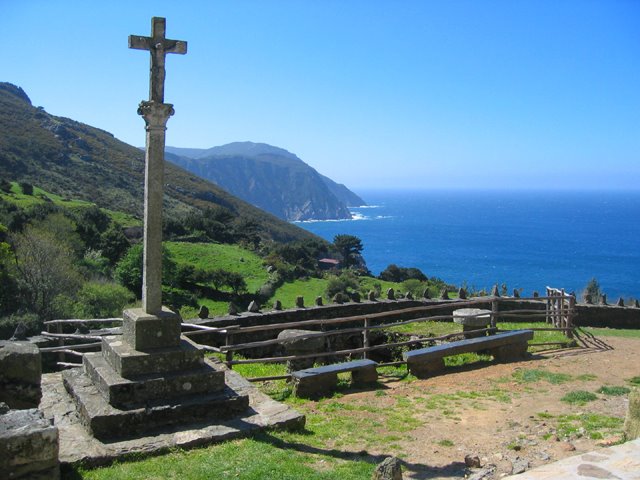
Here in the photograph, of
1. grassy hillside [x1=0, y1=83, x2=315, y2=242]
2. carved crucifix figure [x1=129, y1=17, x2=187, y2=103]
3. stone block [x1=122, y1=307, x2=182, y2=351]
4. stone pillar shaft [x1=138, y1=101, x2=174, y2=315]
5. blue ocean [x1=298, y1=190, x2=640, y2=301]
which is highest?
grassy hillside [x1=0, y1=83, x2=315, y2=242]

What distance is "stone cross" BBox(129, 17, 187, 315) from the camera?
729 cm

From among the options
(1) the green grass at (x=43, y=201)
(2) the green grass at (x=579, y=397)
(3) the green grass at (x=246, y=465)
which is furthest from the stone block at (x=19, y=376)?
(1) the green grass at (x=43, y=201)

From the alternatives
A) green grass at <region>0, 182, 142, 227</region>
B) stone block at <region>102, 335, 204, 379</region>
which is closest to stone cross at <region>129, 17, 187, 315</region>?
stone block at <region>102, 335, 204, 379</region>

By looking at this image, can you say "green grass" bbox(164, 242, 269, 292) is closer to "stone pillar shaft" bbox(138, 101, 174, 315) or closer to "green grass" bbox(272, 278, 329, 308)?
"green grass" bbox(272, 278, 329, 308)

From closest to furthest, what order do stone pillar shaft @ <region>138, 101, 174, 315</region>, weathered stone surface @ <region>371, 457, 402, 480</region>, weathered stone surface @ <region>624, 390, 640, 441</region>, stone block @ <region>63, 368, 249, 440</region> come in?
weathered stone surface @ <region>371, 457, 402, 480</region> → weathered stone surface @ <region>624, 390, 640, 441</region> → stone block @ <region>63, 368, 249, 440</region> → stone pillar shaft @ <region>138, 101, 174, 315</region>

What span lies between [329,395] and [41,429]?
17.9 feet

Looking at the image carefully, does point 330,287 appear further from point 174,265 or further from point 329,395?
point 329,395

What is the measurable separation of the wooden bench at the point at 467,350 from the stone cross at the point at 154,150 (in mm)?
5417

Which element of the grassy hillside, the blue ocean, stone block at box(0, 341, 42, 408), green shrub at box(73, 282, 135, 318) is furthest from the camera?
the blue ocean

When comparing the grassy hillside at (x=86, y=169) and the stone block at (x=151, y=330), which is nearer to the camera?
the stone block at (x=151, y=330)

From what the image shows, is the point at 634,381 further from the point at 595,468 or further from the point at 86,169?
the point at 86,169

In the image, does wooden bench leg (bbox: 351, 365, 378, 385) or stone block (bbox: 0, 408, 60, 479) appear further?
wooden bench leg (bbox: 351, 365, 378, 385)

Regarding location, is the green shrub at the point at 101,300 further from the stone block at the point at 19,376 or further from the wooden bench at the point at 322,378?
the stone block at the point at 19,376

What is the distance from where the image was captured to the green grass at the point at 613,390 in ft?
31.1
